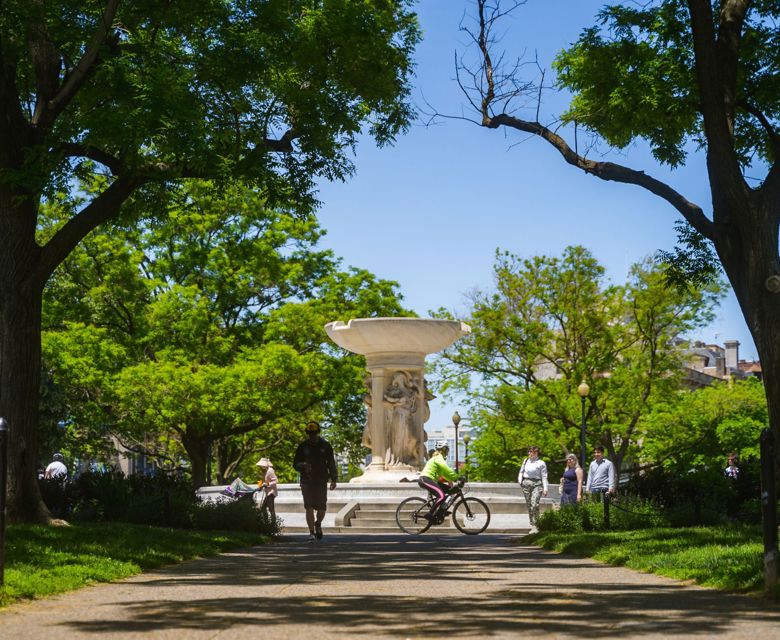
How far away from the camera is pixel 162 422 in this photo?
1682 inches

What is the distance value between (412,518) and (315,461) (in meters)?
3.42

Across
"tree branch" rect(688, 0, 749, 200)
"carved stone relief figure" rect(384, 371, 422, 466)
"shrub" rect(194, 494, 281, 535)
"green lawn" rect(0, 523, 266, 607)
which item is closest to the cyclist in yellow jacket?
"shrub" rect(194, 494, 281, 535)

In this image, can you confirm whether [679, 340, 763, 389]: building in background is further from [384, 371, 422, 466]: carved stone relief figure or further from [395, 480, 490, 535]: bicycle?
[395, 480, 490, 535]: bicycle

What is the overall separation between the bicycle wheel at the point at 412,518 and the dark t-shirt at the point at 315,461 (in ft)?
9.82

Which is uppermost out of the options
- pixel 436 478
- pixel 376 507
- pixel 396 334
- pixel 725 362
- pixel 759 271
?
pixel 725 362

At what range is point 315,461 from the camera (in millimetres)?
19953

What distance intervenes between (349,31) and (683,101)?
187 inches

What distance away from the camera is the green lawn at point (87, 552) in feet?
33.4

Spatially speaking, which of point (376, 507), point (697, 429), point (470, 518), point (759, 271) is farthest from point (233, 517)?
point (697, 429)

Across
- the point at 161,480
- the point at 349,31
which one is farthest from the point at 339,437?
the point at 349,31

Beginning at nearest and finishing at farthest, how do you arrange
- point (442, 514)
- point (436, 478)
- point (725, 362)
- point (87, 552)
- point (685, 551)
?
point (87, 552) → point (685, 551) → point (436, 478) → point (442, 514) → point (725, 362)

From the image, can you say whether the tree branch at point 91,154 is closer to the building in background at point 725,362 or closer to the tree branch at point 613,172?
the tree branch at point 613,172

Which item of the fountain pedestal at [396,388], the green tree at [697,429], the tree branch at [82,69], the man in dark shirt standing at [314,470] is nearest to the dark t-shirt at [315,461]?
the man in dark shirt standing at [314,470]

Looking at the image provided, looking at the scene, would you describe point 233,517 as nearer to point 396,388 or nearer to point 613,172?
point 613,172
